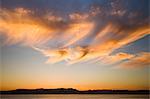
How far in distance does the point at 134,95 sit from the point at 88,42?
2.30 feet

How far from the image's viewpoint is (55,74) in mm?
3629

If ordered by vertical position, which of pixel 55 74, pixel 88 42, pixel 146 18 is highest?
pixel 146 18

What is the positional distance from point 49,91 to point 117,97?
0.67 m

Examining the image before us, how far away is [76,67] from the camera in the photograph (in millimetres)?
3662

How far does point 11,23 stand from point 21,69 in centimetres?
45

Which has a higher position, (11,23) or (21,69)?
(11,23)

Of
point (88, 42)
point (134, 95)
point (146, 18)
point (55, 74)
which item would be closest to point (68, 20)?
point (88, 42)

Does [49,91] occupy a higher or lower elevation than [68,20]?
lower

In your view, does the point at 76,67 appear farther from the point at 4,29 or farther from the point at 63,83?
the point at 4,29

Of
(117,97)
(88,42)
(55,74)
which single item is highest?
(88,42)

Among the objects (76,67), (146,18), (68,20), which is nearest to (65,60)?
(76,67)

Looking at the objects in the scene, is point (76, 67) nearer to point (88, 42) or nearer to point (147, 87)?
point (88, 42)

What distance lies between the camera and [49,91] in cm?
370

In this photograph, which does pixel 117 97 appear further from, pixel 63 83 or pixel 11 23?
pixel 11 23
